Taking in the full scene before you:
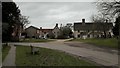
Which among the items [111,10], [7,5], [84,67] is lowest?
[84,67]

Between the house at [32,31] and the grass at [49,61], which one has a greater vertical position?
the house at [32,31]

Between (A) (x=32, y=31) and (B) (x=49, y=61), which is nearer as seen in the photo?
(B) (x=49, y=61)

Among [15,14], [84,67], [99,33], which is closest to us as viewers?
[84,67]

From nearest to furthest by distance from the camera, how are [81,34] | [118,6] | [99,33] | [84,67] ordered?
[84,67] < [118,6] < [99,33] < [81,34]

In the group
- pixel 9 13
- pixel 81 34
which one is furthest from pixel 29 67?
pixel 81 34

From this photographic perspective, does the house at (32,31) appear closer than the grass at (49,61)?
No

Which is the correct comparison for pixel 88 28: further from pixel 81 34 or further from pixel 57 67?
pixel 57 67

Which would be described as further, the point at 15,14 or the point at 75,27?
the point at 75,27

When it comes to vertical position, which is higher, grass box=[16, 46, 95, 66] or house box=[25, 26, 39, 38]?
house box=[25, 26, 39, 38]

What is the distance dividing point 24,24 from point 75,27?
161 ft

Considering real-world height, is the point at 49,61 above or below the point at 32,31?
below

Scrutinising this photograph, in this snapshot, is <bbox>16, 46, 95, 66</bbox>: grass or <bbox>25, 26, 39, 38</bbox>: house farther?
<bbox>25, 26, 39, 38</bbox>: house

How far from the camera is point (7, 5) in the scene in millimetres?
59094

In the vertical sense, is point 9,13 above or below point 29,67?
above
